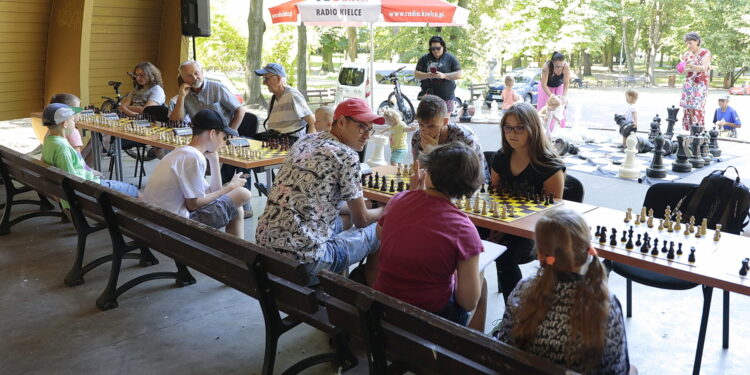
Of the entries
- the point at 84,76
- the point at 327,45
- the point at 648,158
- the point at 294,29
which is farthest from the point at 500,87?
the point at 327,45

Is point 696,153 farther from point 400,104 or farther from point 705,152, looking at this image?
point 400,104

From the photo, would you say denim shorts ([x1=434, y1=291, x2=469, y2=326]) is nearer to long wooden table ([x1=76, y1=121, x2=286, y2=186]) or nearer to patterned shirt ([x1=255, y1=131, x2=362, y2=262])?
patterned shirt ([x1=255, y1=131, x2=362, y2=262])

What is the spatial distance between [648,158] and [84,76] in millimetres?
8480

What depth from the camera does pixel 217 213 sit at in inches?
180

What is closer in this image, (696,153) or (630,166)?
(630,166)

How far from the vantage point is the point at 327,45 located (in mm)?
31844

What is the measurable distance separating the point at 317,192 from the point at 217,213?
5.04 feet

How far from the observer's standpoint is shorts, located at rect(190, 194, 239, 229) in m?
4.49

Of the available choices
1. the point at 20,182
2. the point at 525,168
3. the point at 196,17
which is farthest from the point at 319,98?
the point at 525,168

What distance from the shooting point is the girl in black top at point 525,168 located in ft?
12.9

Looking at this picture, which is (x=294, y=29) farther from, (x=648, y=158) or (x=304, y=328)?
(x=304, y=328)

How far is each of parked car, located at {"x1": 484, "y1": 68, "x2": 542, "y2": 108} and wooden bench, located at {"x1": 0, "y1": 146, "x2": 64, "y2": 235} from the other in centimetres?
1389

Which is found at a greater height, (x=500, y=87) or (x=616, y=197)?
(x=500, y=87)

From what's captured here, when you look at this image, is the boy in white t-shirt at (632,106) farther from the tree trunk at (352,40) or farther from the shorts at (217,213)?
the tree trunk at (352,40)
